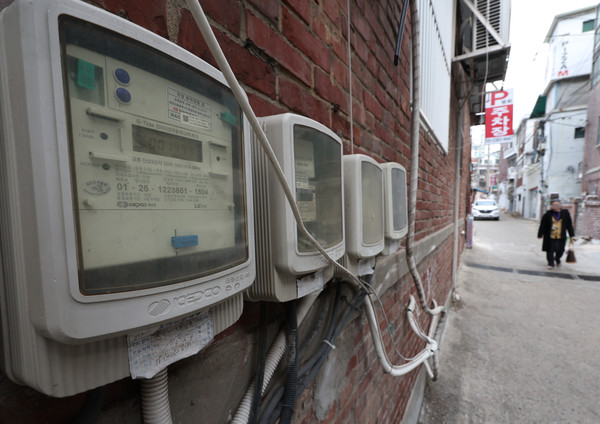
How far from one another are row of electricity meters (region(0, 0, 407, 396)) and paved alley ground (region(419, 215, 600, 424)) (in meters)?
3.06

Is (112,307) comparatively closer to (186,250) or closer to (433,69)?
(186,250)

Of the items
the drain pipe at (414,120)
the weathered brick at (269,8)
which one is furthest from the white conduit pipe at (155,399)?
the drain pipe at (414,120)

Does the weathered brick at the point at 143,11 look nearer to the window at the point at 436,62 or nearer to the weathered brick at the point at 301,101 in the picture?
the weathered brick at the point at 301,101

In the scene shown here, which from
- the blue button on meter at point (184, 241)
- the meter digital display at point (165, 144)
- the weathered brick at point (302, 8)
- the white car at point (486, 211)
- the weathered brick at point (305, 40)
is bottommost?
the white car at point (486, 211)

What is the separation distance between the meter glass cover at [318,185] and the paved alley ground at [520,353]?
2.77 metres

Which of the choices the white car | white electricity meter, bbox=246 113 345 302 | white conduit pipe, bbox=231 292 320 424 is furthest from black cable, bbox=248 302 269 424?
the white car

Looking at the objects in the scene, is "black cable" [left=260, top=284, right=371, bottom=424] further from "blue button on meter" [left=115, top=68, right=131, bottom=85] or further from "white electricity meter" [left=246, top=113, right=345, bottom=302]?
"blue button on meter" [left=115, top=68, right=131, bottom=85]

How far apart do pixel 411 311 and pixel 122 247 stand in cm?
212

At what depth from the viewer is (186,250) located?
0.42 m

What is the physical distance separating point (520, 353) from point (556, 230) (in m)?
5.04

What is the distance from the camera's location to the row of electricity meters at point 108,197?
29 centimetres

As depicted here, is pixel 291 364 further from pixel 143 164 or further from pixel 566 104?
pixel 566 104

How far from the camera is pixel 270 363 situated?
2.44 feet

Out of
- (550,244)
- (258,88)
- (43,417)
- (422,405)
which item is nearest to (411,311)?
(422,405)
